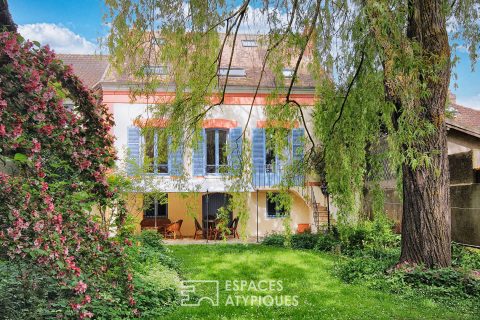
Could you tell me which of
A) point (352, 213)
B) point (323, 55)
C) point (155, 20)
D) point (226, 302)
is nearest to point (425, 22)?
point (323, 55)

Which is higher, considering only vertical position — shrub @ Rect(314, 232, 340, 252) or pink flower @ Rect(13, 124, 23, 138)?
pink flower @ Rect(13, 124, 23, 138)

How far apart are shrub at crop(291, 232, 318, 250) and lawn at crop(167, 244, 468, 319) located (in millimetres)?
1658

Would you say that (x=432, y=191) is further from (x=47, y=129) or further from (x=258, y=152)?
(x=258, y=152)

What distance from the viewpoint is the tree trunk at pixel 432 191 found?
6902mm

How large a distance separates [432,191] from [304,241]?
5391 mm

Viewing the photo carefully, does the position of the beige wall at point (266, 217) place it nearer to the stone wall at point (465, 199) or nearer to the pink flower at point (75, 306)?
the stone wall at point (465, 199)

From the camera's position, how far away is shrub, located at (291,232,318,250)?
1197cm

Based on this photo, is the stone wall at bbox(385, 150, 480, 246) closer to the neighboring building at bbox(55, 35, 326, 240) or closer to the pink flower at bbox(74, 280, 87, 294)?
the neighboring building at bbox(55, 35, 326, 240)

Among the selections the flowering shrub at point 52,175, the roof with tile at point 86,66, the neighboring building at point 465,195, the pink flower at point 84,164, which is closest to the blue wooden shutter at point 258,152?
the roof with tile at point 86,66

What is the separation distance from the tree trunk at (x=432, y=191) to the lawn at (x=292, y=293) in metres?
1.12

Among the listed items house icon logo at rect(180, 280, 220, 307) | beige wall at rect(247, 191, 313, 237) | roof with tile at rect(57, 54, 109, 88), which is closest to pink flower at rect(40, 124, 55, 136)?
house icon logo at rect(180, 280, 220, 307)

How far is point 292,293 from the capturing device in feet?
21.7

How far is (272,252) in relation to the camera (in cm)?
1071

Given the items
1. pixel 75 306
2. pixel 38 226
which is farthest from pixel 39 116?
pixel 75 306
